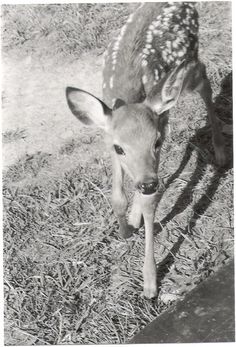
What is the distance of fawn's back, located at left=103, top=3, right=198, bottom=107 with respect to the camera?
241 centimetres

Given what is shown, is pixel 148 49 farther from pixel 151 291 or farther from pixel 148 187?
pixel 151 291

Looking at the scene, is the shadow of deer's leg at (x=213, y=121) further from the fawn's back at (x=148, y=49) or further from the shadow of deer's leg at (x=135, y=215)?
the shadow of deer's leg at (x=135, y=215)

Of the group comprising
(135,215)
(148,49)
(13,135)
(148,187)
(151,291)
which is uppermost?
(148,49)

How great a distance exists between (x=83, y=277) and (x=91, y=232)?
0.24 meters

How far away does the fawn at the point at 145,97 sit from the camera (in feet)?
6.79

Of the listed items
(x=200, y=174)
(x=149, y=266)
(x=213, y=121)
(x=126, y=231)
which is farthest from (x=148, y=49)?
(x=149, y=266)

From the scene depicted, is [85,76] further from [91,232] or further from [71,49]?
[91,232]

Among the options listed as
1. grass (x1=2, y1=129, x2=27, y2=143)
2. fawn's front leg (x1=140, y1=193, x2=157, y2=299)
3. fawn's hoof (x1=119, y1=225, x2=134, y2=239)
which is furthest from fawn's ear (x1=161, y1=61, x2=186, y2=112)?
grass (x1=2, y1=129, x2=27, y2=143)

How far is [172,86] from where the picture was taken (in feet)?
7.01

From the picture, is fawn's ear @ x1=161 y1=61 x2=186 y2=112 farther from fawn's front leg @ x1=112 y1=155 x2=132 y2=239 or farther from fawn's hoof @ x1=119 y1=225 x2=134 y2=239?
fawn's hoof @ x1=119 y1=225 x2=134 y2=239

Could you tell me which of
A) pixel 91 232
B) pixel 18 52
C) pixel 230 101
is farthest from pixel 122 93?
pixel 18 52

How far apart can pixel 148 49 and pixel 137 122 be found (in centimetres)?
56

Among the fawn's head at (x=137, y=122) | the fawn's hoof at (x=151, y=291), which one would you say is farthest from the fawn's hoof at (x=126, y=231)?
the fawn's head at (x=137, y=122)

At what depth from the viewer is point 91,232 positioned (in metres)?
2.64
